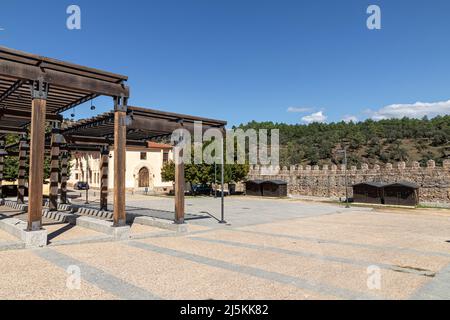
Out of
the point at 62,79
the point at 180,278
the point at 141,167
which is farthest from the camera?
the point at 141,167

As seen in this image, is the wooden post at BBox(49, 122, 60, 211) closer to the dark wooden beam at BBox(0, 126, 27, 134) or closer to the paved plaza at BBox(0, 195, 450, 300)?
the dark wooden beam at BBox(0, 126, 27, 134)

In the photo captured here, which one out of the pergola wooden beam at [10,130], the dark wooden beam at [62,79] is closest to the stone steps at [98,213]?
the pergola wooden beam at [10,130]

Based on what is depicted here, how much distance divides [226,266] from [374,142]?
258ft

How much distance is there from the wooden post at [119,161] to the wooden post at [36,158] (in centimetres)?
246

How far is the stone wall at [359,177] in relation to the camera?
3553cm

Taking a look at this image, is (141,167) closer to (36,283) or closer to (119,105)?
(119,105)

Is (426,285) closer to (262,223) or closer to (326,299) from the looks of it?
(326,299)

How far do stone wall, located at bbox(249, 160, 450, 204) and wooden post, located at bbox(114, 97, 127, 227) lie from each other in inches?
1364

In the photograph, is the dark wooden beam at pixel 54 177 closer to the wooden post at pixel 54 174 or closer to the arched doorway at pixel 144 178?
the wooden post at pixel 54 174

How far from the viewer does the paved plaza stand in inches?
244

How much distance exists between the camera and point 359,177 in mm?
41844

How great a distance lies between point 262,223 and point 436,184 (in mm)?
Answer: 27676

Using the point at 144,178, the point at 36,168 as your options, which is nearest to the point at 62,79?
the point at 36,168
